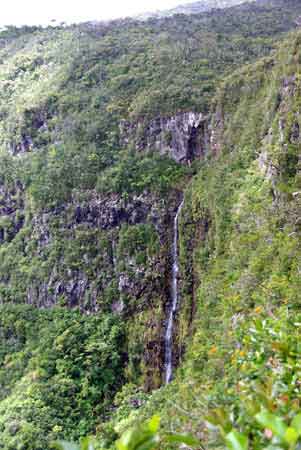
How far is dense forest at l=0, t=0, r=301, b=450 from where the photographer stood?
9578 millimetres

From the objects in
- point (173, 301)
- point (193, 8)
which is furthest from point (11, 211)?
point (193, 8)

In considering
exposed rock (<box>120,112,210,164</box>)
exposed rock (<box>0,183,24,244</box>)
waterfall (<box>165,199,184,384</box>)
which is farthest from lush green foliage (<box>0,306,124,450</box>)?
exposed rock (<box>120,112,210,164</box>)

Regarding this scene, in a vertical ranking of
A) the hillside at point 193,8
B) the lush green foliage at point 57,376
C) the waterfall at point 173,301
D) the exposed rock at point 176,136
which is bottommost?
the lush green foliage at point 57,376

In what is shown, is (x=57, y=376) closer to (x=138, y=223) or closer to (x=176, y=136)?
(x=138, y=223)

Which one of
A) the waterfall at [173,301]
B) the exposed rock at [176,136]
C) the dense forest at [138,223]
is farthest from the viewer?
the exposed rock at [176,136]

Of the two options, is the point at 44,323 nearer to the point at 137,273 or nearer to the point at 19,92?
the point at 137,273

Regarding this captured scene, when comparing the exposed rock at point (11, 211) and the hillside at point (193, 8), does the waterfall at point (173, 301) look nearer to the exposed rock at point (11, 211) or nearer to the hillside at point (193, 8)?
the exposed rock at point (11, 211)

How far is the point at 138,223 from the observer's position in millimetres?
15633

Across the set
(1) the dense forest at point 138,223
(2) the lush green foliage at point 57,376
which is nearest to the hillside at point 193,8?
(1) the dense forest at point 138,223

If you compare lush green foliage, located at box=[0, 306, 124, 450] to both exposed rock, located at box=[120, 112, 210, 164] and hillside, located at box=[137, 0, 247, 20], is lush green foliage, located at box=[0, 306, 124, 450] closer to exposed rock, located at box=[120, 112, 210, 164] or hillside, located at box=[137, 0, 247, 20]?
exposed rock, located at box=[120, 112, 210, 164]

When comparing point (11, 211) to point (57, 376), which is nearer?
point (57, 376)

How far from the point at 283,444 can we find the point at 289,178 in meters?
7.97

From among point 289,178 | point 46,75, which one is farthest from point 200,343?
point 46,75

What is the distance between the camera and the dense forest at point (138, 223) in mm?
9578
